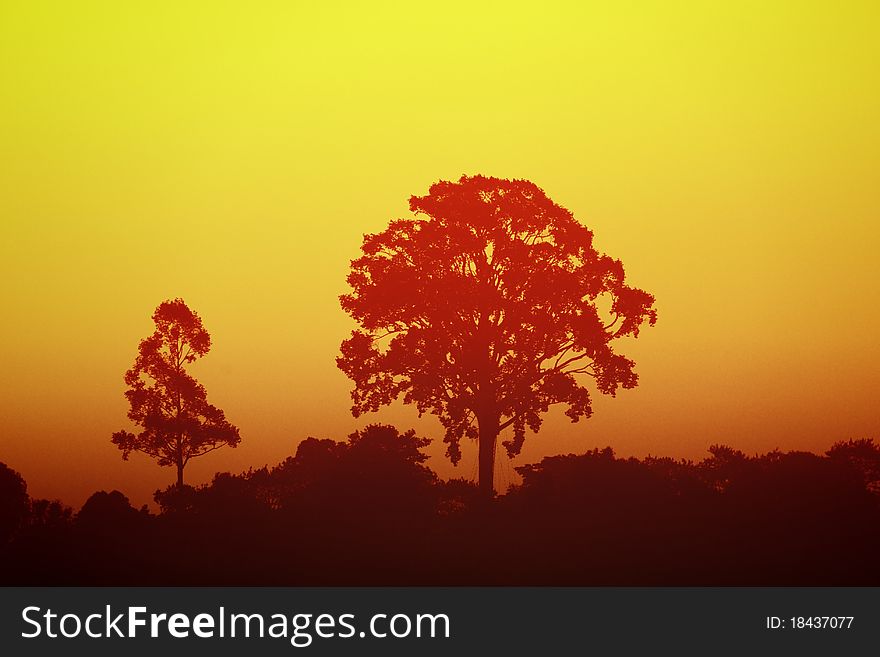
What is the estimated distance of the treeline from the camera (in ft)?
126

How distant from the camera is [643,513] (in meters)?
42.2

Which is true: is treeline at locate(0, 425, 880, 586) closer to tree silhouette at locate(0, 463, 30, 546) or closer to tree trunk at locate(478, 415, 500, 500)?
tree trunk at locate(478, 415, 500, 500)

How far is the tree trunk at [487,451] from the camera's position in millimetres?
47719

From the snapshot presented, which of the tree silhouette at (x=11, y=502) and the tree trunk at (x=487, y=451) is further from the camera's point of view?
the tree silhouette at (x=11, y=502)

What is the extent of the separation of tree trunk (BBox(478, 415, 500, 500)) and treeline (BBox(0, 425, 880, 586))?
0.63 metres

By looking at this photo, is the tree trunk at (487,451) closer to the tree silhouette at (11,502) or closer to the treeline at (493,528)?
the treeline at (493,528)

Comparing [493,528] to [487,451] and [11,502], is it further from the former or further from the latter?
[11,502]

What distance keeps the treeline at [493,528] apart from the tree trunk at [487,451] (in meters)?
0.63

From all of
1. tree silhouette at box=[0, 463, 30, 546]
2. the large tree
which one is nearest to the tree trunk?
the large tree

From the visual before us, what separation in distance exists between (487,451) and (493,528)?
6.47 meters

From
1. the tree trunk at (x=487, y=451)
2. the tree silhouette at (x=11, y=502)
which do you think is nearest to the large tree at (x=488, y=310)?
the tree trunk at (x=487, y=451)
